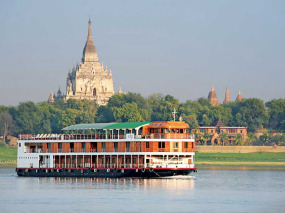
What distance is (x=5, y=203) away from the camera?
61.0 metres

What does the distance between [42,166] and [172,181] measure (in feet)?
51.7

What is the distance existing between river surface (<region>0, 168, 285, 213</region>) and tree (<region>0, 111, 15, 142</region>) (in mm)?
82666

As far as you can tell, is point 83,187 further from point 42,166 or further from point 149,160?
point 42,166

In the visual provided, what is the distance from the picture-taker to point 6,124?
557 feet

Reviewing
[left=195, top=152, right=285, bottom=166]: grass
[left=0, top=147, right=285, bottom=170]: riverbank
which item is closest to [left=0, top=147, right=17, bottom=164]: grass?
[left=0, top=147, right=285, bottom=170]: riverbank

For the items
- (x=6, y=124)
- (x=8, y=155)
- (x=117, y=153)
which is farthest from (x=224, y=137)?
(x=117, y=153)

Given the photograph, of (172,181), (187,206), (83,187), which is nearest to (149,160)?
(172,181)

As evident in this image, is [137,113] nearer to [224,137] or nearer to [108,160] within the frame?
[224,137]

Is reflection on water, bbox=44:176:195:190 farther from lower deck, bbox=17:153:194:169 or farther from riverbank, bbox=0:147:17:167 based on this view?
riverbank, bbox=0:147:17:167

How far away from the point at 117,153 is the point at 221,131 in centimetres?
9284

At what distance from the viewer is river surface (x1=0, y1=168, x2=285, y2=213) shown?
58.6 meters

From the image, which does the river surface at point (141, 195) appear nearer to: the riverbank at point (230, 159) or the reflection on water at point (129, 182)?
the reflection on water at point (129, 182)

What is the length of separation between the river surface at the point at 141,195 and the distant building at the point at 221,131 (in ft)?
275

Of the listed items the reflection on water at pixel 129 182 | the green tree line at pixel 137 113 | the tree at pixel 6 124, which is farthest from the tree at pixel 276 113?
the reflection on water at pixel 129 182
